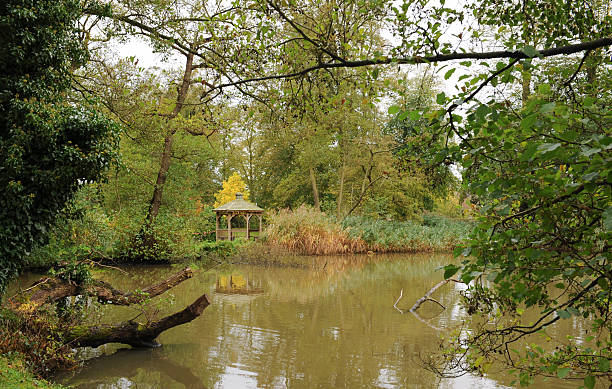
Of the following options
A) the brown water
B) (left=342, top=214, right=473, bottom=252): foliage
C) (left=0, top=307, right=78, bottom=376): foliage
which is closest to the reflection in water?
the brown water

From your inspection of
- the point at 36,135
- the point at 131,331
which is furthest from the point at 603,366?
the point at 36,135

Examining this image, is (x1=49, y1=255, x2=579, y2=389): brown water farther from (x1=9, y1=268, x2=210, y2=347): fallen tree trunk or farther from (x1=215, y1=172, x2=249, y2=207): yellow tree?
(x1=215, y1=172, x2=249, y2=207): yellow tree

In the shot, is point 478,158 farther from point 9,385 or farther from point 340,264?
point 340,264

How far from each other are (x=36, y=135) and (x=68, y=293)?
82.9 inches

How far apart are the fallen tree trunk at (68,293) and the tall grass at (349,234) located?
1073 cm

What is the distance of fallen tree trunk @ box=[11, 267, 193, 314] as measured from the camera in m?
5.09

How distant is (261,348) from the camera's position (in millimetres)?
6094

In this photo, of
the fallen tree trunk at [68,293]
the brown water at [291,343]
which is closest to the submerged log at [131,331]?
the brown water at [291,343]

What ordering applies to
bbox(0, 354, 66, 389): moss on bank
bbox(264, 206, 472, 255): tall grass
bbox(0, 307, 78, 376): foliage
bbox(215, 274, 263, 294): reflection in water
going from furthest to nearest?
1. bbox(264, 206, 472, 255): tall grass
2. bbox(215, 274, 263, 294): reflection in water
3. bbox(0, 307, 78, 376): foliage
4. bbox(0, 354, 66, 389): moss on bank

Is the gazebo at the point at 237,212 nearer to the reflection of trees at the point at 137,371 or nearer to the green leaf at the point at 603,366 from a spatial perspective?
the reflection of trees at the point at 137,371

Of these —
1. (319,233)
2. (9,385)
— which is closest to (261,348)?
(9,385)

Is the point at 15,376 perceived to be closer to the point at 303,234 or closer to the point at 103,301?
the point at 103,301

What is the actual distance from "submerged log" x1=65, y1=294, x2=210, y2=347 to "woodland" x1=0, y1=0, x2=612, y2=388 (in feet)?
0.08

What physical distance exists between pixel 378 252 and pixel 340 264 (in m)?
4.81
